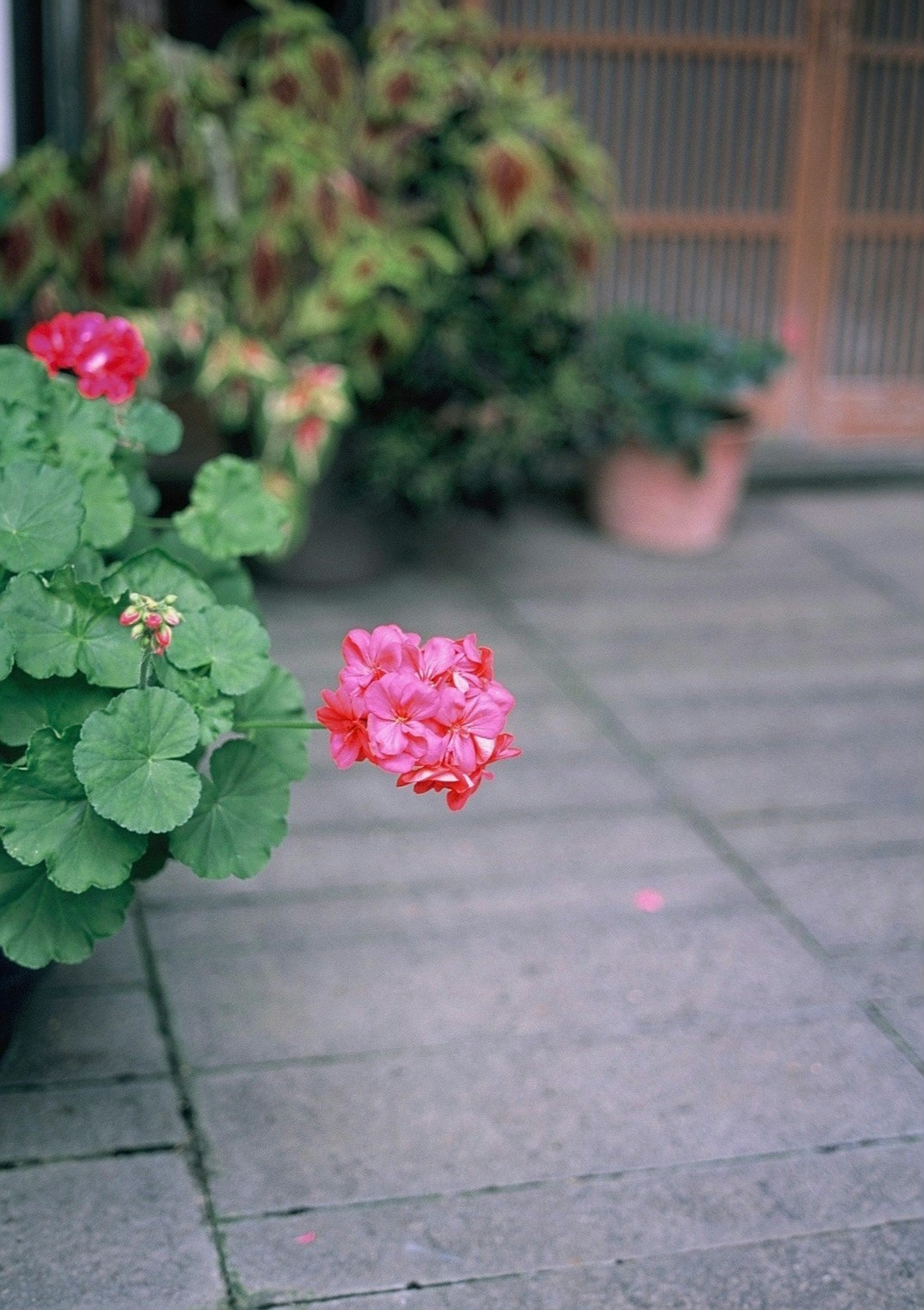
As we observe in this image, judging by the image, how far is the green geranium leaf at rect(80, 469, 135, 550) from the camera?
1.98 m

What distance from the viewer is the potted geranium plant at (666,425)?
441 centimetres

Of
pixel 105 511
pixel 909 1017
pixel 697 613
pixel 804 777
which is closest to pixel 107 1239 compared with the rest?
pixel 105 511

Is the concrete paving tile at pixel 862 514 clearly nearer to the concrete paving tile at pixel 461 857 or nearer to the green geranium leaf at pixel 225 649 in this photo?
the concrete paving tile at pixel 461 857

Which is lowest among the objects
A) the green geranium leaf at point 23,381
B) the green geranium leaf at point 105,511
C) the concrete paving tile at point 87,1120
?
the concrete paving tile at point 87,1120

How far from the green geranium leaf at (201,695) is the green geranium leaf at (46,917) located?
23 cm

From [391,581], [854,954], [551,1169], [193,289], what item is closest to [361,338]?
[193,289]

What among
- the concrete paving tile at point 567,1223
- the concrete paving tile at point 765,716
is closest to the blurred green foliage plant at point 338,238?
the concrete paving tile at point 765,716

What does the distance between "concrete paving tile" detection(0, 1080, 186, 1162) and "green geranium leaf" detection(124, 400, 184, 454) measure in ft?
2.88

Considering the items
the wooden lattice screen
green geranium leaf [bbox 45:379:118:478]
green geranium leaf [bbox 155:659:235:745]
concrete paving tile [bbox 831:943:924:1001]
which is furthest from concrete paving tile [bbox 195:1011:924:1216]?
the wooden lattice screen

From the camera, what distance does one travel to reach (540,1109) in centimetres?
216

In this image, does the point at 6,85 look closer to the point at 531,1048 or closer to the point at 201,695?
the point at 201,695

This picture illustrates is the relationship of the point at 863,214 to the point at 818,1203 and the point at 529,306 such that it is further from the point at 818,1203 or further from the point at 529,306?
the point at 818,1203

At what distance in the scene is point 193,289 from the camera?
384cm

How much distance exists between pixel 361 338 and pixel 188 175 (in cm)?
55
